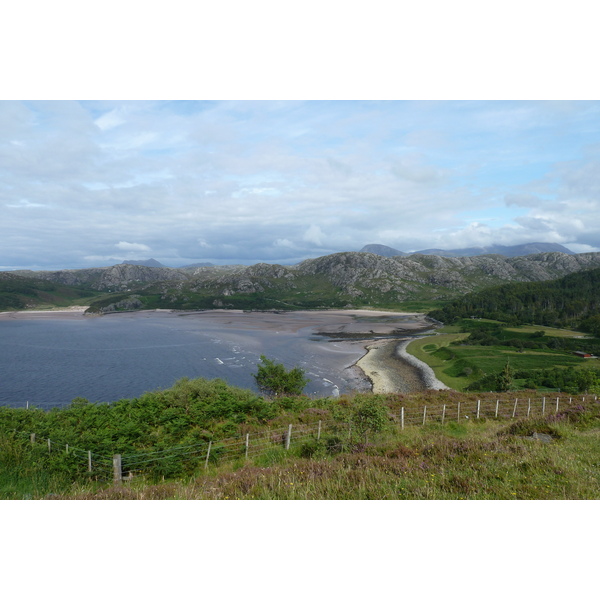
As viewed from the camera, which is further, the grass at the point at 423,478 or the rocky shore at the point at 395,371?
the rocky shore at the point at 395,371

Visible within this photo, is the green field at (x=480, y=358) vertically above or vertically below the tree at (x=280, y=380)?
below

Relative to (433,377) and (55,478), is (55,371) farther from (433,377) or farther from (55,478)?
(433,377)

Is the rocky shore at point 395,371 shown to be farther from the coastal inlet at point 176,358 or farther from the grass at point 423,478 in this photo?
the grass at point 423,478

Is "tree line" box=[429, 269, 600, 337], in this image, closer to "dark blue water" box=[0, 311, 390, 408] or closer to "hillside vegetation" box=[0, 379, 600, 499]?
"dark blue water" box=[0, 311, 390, 408]

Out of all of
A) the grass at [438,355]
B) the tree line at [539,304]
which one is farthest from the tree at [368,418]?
the tree line at [539,304]

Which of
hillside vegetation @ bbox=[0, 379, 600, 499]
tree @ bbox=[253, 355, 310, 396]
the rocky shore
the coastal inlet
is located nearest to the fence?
hillside vegetation @ bbox=[0, 379, 600, 499]
